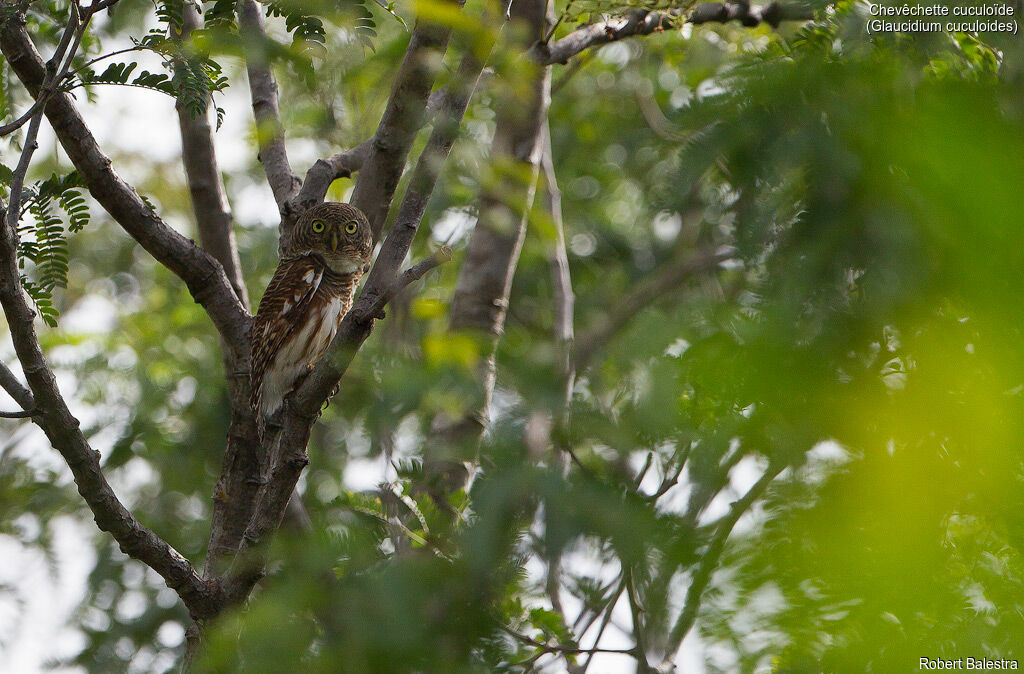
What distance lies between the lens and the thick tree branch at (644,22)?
13.4 ft

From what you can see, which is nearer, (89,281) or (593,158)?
(593,158)

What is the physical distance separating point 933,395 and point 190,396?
18.0 feet

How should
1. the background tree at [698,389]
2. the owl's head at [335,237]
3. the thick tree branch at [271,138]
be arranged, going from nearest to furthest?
the background tree at [698,389] → the thick tree branch at [271,138] → the owl's head at [335,237]

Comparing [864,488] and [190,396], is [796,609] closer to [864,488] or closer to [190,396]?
[864,488]

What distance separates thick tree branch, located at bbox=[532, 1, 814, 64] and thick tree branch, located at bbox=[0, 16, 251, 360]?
185 centimetres

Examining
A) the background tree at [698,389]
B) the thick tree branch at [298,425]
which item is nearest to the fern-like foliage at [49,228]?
the background tree at [698,389]

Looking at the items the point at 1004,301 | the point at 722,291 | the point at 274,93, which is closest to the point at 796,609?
the point at 1004,301

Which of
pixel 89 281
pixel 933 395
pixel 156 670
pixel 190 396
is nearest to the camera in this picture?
pixel 933 395

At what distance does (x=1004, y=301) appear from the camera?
699 mm

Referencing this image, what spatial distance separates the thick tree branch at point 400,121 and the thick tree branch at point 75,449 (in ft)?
4.31

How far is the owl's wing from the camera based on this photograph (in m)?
4.39

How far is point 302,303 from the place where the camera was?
458cm

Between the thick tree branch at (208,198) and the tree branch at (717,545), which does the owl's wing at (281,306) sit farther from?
the tree branch at (717,545)

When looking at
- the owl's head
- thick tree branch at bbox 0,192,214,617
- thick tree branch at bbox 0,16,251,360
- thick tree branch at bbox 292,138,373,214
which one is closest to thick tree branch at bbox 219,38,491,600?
thick tree branch at bbox 0,192,214,617
